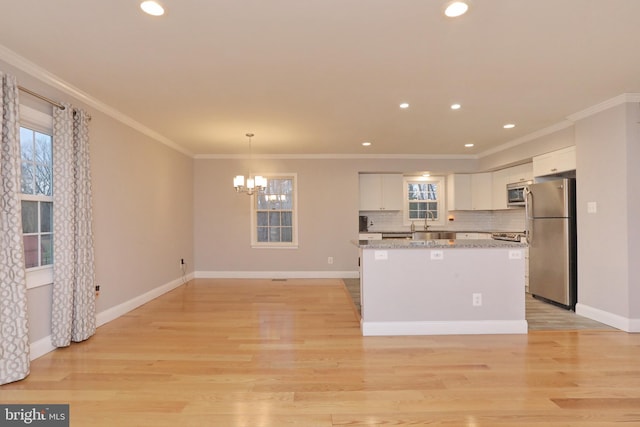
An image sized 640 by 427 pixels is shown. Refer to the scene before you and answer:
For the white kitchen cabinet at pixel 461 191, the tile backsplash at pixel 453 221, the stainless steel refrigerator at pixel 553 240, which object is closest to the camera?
the stainless steel refrigerator at pixel 553 240

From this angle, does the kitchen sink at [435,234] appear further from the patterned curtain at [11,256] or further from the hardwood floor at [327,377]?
the patterned curtain at [11,256]

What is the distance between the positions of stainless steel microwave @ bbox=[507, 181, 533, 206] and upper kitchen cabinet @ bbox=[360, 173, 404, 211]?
6.41 feet

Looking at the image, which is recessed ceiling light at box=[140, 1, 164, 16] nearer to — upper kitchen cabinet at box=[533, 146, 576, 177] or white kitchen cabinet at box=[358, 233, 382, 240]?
upper kitchen cabinet at box=[533, 146, 576, 177]

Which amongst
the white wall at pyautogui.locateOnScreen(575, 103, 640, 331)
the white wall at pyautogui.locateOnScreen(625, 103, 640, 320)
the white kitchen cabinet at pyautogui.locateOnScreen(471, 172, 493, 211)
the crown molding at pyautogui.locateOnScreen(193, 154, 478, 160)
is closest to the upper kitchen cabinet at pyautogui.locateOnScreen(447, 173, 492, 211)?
the white kitchen cabinet at pyautogui.locateOnScreen(471, 172, 493, 211)

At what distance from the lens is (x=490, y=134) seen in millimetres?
5309

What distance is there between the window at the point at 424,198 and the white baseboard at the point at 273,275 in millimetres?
2015

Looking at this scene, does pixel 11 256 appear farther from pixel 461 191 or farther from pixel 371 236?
pixel 461 191

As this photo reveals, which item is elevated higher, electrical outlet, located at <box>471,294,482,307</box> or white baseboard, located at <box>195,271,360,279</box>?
electrical outlet, located at <box>471,294,482,307</box>

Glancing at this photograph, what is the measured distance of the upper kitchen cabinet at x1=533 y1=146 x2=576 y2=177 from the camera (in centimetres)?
449

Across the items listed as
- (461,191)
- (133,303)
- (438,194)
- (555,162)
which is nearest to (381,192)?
(438,194)

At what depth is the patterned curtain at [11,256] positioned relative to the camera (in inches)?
99.7

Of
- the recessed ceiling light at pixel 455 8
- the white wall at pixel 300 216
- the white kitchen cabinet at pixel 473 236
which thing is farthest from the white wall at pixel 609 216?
the white wall at pixel 300 216

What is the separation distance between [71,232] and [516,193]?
643 centimetres

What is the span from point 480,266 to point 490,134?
8.47 feet
